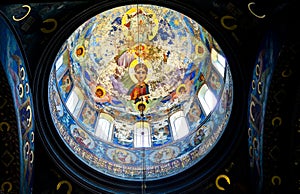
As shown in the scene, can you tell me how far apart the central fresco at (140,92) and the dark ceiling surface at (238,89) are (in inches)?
25.9

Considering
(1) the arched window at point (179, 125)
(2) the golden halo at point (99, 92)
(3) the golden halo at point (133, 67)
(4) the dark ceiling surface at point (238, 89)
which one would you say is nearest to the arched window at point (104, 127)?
(2) the golden halo at point (99, 92)

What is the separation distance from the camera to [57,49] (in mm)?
10531

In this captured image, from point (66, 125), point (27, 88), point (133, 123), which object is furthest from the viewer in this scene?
point (133, 123)

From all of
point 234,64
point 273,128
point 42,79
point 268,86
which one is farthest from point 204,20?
point 42,79

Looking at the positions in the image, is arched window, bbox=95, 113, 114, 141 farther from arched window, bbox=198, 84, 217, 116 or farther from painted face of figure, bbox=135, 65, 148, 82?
arched window, bbox=198, 84, 217, 116

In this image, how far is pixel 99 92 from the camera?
14.4 meters

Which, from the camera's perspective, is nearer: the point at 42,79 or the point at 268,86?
the point at 268,86

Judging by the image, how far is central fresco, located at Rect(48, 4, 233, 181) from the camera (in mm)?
12477

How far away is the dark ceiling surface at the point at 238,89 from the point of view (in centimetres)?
951

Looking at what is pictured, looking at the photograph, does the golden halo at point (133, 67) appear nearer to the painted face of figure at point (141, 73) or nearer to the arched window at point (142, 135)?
the painted face of figure at point (141, 73)

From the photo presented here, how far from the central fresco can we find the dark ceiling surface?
0.66 m

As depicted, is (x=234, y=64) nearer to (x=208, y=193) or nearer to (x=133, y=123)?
(x=208, y=193)

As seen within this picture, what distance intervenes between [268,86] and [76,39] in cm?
553

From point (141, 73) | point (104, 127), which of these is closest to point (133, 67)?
point (141, 73)
